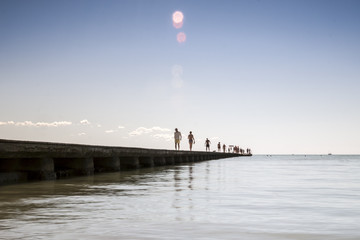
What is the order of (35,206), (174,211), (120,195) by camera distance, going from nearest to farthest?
(174,211) < (35,206) < (120,195)

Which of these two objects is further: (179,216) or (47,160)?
(47,160)

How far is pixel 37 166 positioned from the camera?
40.4 ft

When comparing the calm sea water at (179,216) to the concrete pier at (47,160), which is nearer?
the calm sea water at (179,216)

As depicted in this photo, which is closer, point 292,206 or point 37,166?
point 292,206

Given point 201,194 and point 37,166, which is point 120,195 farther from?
point 37,166

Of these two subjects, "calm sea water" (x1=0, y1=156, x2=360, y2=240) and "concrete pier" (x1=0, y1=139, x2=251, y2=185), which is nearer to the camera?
"calm sea water" (x1=0, y1=156, x2=360, y2=240)

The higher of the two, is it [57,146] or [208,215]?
[57,146]

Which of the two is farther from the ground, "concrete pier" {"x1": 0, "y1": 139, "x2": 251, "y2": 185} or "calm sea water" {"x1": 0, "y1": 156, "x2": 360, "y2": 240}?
"concrete pier" {"x1": 0, "y1": 139, "x2": 251, "y2": 185}

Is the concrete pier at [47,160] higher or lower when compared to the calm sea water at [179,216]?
higher

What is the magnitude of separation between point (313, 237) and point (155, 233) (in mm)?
1426

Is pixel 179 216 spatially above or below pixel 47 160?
below

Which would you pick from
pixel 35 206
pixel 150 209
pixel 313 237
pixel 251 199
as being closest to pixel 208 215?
pixel 150 209

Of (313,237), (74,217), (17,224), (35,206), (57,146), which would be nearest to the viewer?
(313,237)

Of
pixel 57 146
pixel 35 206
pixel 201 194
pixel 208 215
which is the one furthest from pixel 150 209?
pixel 57 146
